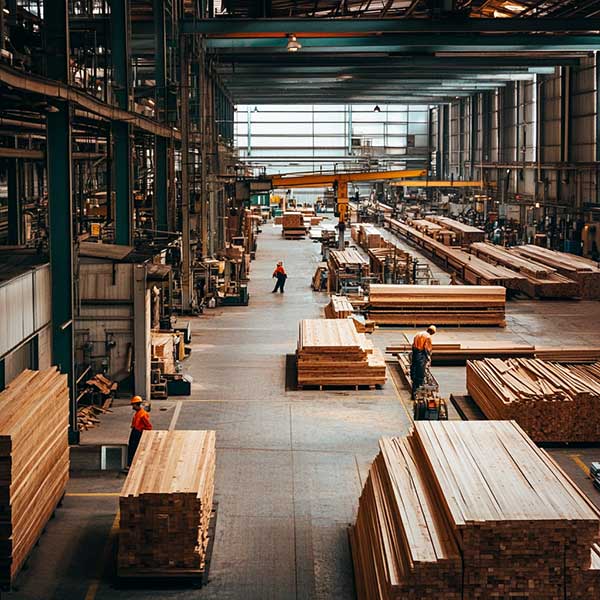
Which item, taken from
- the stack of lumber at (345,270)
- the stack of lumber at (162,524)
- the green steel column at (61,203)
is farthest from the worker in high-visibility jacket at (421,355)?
the stack of lumber at (345,270)

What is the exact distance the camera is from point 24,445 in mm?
10508

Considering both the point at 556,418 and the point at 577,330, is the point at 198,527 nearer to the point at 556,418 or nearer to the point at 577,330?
the point at 556,418

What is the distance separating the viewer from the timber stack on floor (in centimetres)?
843

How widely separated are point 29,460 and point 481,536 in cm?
477

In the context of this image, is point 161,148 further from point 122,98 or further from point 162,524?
point 162,524

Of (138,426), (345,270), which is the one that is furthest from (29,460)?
(345,270)

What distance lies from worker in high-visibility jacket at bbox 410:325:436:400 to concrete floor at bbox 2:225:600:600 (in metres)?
0.51

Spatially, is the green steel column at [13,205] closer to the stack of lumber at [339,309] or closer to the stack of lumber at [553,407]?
the stack of lumber at [339,309]

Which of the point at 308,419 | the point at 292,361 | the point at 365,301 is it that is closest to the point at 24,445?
the point at 308,419

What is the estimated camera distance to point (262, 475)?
1387 centimetres

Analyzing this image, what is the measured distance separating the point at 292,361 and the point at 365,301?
5996 mm

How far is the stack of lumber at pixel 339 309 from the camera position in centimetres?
2372

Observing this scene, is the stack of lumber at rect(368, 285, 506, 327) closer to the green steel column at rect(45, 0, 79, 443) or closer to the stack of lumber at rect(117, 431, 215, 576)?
the green steel column at rect(45, 0, 79, 443)

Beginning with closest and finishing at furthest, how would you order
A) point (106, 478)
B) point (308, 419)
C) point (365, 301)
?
point (106, 478), point (308, 419), point (365, 301)
